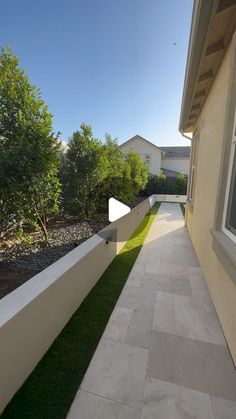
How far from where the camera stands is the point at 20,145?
396 cm

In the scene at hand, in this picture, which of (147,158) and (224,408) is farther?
(147,158)

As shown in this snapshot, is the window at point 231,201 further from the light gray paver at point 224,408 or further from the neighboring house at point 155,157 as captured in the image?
the neighboring house at point 155,157

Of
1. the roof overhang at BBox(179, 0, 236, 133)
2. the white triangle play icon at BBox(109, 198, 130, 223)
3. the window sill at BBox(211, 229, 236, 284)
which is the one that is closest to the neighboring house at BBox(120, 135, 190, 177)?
the white triangle play icon at BBox(109, 198, 130, 223)

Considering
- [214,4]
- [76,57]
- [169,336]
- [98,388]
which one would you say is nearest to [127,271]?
[169,336]

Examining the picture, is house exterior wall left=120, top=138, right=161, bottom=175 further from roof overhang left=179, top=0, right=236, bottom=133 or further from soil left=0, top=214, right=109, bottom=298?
roof overhang left=179, top=0, right=236, bottom=133

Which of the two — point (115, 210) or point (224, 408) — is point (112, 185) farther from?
point (224, 408)

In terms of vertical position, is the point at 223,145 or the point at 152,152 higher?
the point at 152,152

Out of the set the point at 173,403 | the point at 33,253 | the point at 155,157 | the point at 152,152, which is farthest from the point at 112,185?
the point at 152,152

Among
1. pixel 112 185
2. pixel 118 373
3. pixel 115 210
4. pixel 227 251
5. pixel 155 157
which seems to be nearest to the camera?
pixel 118 373

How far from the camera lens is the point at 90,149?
7.41 m

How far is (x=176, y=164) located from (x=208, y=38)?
2616cm

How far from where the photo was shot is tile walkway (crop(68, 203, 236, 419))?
162 centimetres

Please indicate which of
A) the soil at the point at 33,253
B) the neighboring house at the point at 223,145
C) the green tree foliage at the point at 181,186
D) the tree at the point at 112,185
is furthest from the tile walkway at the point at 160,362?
the green tree foliage at the point at 181,186

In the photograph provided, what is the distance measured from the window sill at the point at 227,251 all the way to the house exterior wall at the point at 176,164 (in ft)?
85.9
